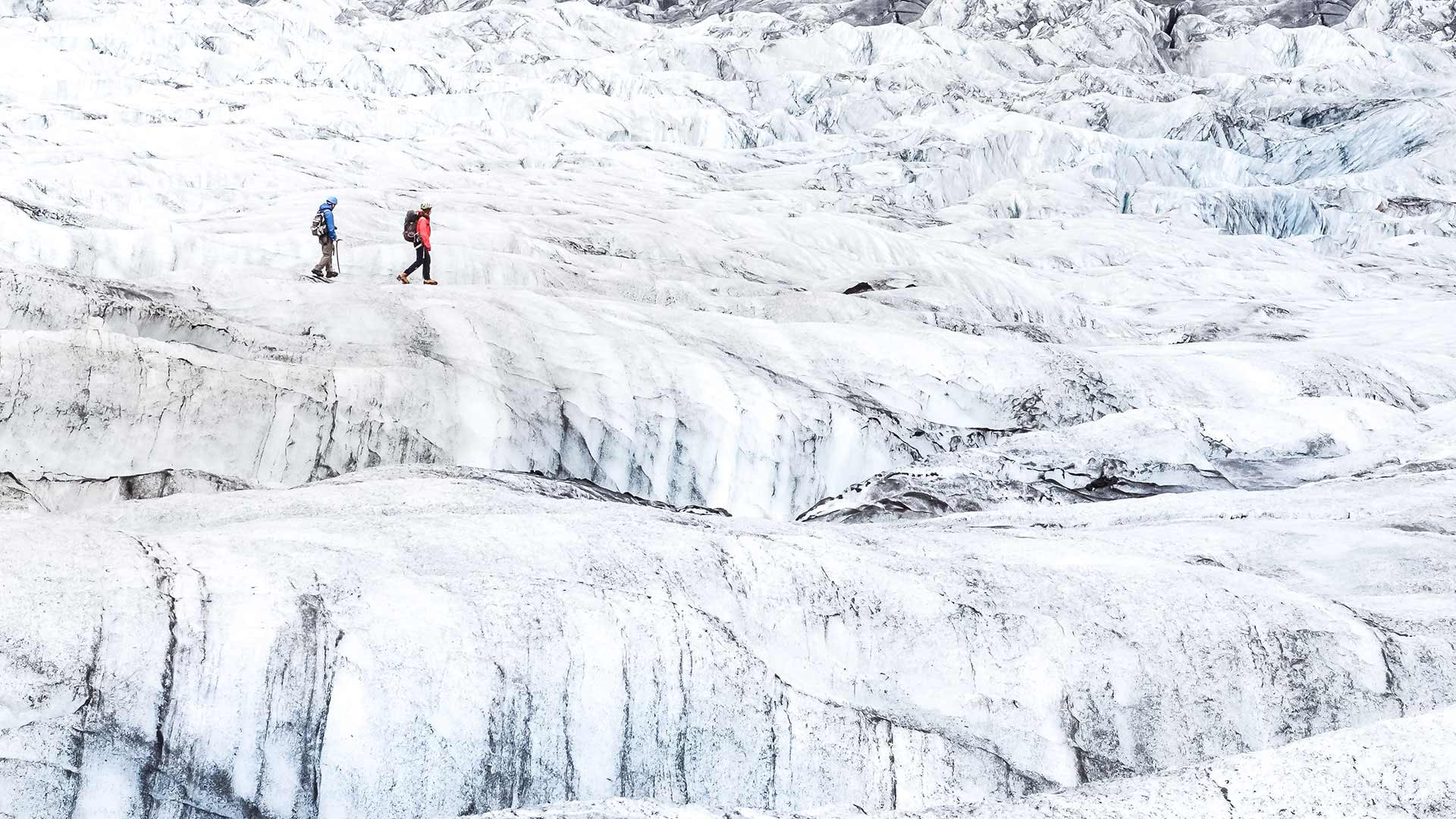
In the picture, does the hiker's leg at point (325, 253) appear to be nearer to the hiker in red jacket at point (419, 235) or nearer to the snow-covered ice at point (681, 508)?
the hiker in red jacket at point (419, 235)

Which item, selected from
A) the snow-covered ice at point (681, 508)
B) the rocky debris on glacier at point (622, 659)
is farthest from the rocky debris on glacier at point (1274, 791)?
the rocky debris on glacier at point (622, 659)

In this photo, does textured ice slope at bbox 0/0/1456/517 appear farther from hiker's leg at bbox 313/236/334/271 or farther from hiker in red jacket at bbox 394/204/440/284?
hiker in red jacket at bbox 394/204/440/284

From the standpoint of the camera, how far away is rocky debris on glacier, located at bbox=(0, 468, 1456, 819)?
4891 mm

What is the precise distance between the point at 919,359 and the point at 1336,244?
25452mm

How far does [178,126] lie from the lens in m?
30.5

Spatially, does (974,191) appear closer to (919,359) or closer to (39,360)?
(919,359)

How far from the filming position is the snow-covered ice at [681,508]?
16.5 feet

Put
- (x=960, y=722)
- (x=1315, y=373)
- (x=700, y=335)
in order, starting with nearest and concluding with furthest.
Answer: (x=960, y=722)
(x=700, y=335)
(x=1315, y=373)

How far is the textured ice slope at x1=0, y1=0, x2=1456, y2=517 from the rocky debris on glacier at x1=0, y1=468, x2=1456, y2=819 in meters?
3.61

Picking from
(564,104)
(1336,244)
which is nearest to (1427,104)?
(1336,244)

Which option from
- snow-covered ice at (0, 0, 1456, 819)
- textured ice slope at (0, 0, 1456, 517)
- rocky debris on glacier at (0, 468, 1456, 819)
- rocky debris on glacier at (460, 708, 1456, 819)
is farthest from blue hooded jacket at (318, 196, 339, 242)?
rocky debris on glacier at (460, 708, 1456, 819)

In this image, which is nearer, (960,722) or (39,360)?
(960,722)

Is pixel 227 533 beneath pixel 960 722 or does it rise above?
above

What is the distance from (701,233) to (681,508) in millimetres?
15134
